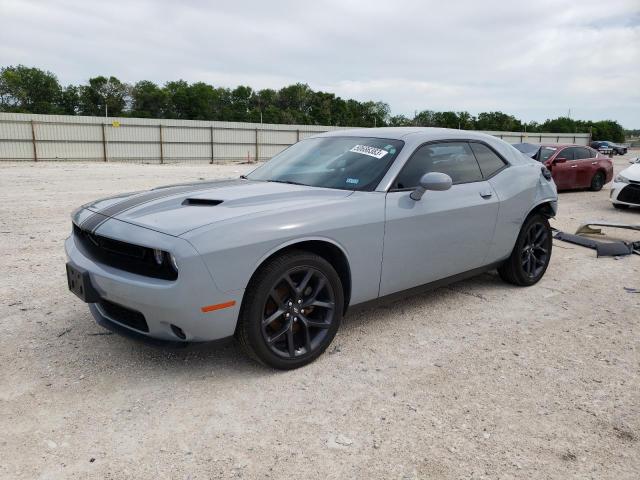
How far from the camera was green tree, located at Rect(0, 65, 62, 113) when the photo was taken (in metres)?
65.6

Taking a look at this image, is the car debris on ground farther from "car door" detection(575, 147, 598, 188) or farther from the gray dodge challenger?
"car door" detection(575, 147, 598, 188)

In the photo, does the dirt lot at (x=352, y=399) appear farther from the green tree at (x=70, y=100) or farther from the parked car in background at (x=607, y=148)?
the green tree at (x=70, y=100)

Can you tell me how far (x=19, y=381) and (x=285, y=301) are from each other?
164cm

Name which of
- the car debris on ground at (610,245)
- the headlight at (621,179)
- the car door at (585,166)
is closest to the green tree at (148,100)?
the car door at (585,166)

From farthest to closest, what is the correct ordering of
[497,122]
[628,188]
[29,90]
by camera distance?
[497,122], [29,90], [628,188]

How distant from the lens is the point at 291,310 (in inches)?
119

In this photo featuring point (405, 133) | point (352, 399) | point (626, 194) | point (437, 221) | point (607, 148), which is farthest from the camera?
point (607, 148)

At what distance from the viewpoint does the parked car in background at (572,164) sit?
13.4 m

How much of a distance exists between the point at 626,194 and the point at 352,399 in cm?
990

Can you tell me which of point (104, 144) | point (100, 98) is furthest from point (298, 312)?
point (100, 98)

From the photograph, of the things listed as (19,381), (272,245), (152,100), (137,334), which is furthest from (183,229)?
(152,100)

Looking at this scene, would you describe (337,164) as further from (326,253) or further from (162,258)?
(162,258)

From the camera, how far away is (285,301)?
301cm

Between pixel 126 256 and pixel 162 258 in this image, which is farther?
pixel 126 256
